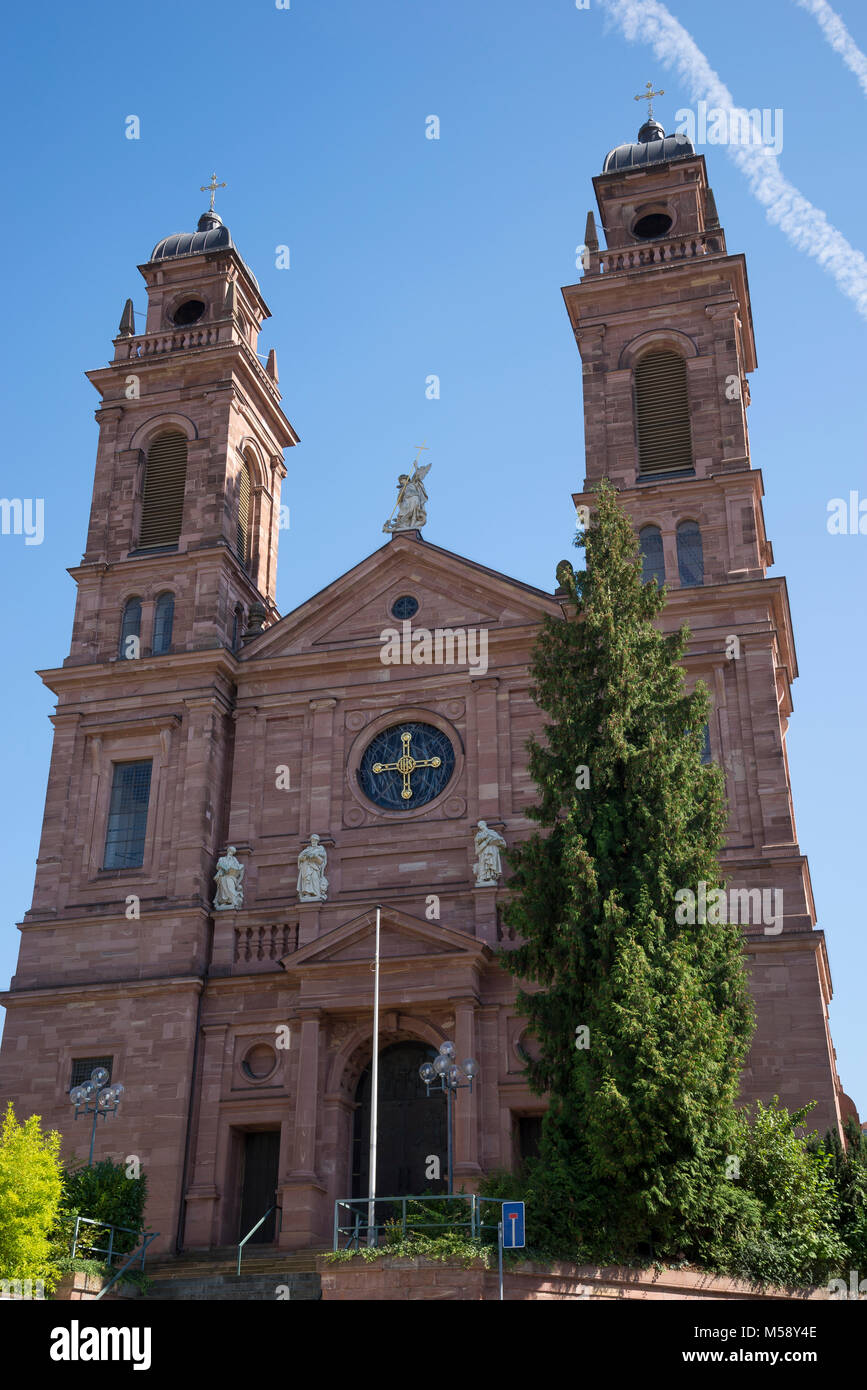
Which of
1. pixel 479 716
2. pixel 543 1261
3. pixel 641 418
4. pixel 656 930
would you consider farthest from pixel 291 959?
pixel 641 418

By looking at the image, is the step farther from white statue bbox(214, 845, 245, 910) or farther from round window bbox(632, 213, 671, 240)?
round window bbox(632, 213, 671, 240)

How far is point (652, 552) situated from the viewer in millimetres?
36688

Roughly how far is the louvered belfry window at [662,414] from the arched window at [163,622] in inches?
471

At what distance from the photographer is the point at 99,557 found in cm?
4012

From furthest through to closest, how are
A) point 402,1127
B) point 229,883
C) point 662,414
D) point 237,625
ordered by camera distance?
point 237,625
point 662,414
point 229,883
point 402,1127

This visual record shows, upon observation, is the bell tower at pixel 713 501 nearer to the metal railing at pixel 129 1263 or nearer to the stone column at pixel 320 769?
the stone column at pixel 320 769

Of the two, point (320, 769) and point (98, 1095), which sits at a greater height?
point (320, 769)

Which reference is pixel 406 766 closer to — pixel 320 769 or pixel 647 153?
pixel 320 769

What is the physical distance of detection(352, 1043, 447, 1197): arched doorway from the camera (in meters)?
31.4

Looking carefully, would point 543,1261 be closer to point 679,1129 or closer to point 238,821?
point 679,1129

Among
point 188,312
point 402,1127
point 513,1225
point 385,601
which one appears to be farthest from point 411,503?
point 513,1225

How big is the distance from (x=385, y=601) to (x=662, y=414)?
27.0 feet

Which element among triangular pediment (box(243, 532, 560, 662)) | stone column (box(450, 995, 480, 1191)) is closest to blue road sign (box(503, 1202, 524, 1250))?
stone column (box(450, 995, 480, 1191))

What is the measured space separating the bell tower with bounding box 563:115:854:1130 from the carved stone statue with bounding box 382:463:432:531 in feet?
13.5
